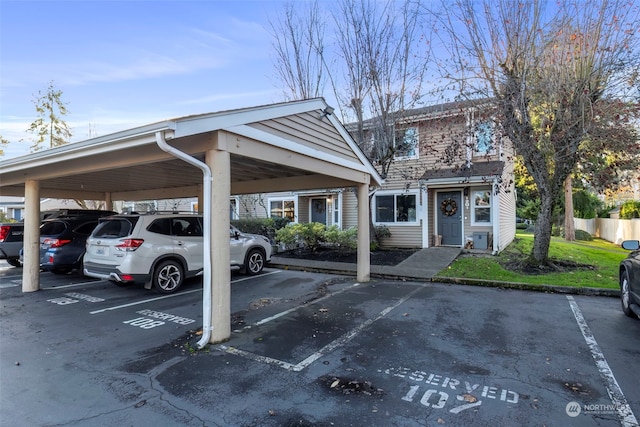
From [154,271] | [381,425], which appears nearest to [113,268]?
[154,271]

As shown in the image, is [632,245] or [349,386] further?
[632,245]

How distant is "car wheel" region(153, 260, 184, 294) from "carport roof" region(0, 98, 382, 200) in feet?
7.07

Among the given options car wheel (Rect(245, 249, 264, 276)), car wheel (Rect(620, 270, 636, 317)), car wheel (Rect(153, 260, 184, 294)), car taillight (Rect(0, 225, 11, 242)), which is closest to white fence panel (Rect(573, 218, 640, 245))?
car wheel (Rect(620, 270, 636, 317))

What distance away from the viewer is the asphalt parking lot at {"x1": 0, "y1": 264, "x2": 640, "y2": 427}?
9.46 feet

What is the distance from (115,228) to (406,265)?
7.93 meters

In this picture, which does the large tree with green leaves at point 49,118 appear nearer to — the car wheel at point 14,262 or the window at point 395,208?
the car wheel at point 14,262

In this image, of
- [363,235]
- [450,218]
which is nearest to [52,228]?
[363,235]

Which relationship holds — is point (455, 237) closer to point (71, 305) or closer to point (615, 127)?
point (615, 127)

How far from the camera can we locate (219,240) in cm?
448

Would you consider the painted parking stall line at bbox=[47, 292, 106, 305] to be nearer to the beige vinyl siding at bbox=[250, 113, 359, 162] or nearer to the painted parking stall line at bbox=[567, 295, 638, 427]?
the beige vinyl siding at bbox=[250, 113, 359, 162]

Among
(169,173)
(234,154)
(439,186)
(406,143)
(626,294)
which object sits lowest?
(626,294)

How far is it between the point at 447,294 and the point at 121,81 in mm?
11692

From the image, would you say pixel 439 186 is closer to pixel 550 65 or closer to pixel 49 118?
pixel 550 65

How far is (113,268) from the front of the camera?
6688mm
